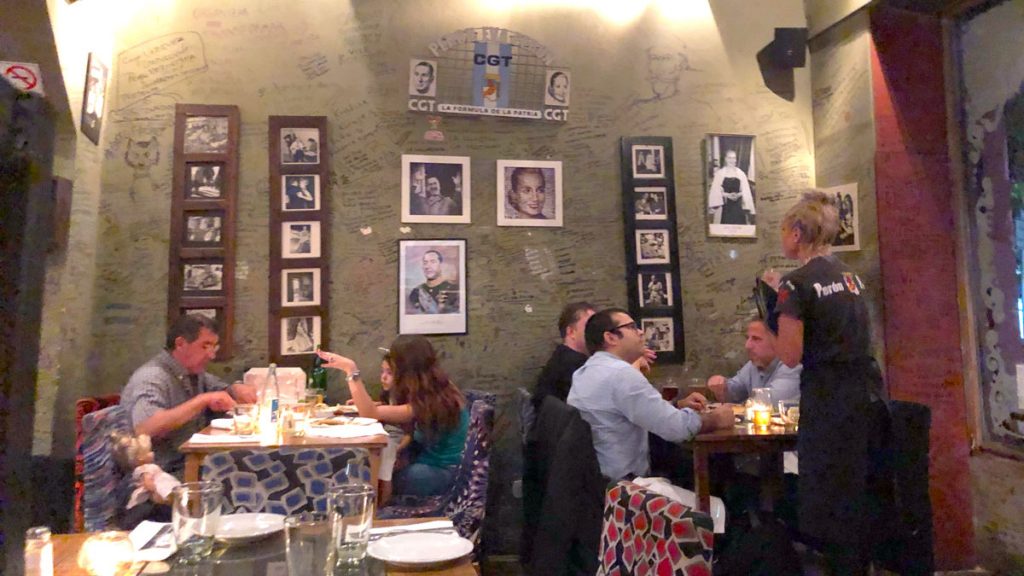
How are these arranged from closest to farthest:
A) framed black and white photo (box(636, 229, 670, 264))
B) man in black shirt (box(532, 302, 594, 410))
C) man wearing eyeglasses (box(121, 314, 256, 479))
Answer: man wearing eyeglasses (box(121, 314, 256, 479)) < man in black shirt (box(532, 302, 594, 410)) < framed black and white photo (box(636, 229, 670, 264))

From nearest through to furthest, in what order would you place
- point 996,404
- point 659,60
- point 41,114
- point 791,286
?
1. point 41,114
2. point 791,286
3. point 996,404
4. point 659,60

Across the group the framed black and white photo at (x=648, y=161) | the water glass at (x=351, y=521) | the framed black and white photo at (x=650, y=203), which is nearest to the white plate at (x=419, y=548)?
the water glass at (x=351, y=521)

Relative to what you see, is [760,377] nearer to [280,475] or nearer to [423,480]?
[423,480]

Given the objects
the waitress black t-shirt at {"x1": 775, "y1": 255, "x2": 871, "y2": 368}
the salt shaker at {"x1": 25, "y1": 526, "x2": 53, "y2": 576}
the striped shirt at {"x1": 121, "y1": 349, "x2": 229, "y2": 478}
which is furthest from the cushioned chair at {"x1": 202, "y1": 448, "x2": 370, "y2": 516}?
the waitress black t-shirt at {"x1": 775, "y1": 255, "x2": 871, "y2": 368}

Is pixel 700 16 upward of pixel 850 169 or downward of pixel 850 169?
upward

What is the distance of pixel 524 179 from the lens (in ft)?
14.8

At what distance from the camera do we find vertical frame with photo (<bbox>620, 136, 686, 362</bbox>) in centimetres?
450

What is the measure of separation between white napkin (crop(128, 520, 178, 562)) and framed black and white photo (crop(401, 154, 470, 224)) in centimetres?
284

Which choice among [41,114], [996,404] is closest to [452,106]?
[996,404]

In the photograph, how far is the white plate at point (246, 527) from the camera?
1.60m

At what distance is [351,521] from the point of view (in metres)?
1.45

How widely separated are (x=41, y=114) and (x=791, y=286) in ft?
8.79

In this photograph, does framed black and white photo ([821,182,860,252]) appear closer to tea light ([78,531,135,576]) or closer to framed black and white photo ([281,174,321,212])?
framed black and white photo ([281,174,321,212])

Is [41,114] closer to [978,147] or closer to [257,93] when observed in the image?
[257,93]
